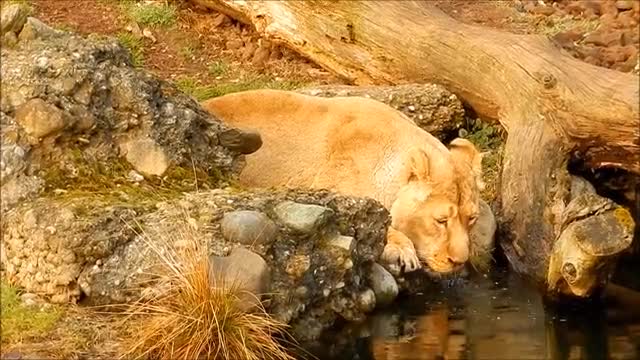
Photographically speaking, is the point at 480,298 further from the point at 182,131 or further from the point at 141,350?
the point at 141,350

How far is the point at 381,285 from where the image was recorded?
8.41 m

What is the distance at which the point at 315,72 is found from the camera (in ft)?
41.2

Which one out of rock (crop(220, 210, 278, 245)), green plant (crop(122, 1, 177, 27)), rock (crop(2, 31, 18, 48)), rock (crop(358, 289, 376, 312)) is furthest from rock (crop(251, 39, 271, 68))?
rock (crop(220, 210, 278, 245))

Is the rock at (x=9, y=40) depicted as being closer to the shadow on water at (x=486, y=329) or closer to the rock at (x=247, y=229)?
the rock at (x=247, y=229)

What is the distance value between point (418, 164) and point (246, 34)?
193 inches

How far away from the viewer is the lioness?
883cm

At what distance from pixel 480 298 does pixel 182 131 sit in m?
2.39

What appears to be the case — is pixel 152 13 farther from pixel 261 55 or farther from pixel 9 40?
pixel 9 40

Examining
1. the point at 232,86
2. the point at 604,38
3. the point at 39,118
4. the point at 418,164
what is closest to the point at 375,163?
the point at 418,164

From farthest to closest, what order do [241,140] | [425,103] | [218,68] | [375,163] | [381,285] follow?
[218,68] < [425,103] < [375,163] < [241,140] < [381,285]

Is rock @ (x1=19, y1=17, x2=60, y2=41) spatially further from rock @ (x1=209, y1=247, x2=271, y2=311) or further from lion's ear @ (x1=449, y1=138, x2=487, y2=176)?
lion's ear @ (x1=449, y1=138, x2=487, y2=176)

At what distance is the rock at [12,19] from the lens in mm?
8312

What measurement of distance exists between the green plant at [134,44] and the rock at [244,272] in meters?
5.55

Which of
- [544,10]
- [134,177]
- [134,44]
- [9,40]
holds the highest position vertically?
[9,40]
